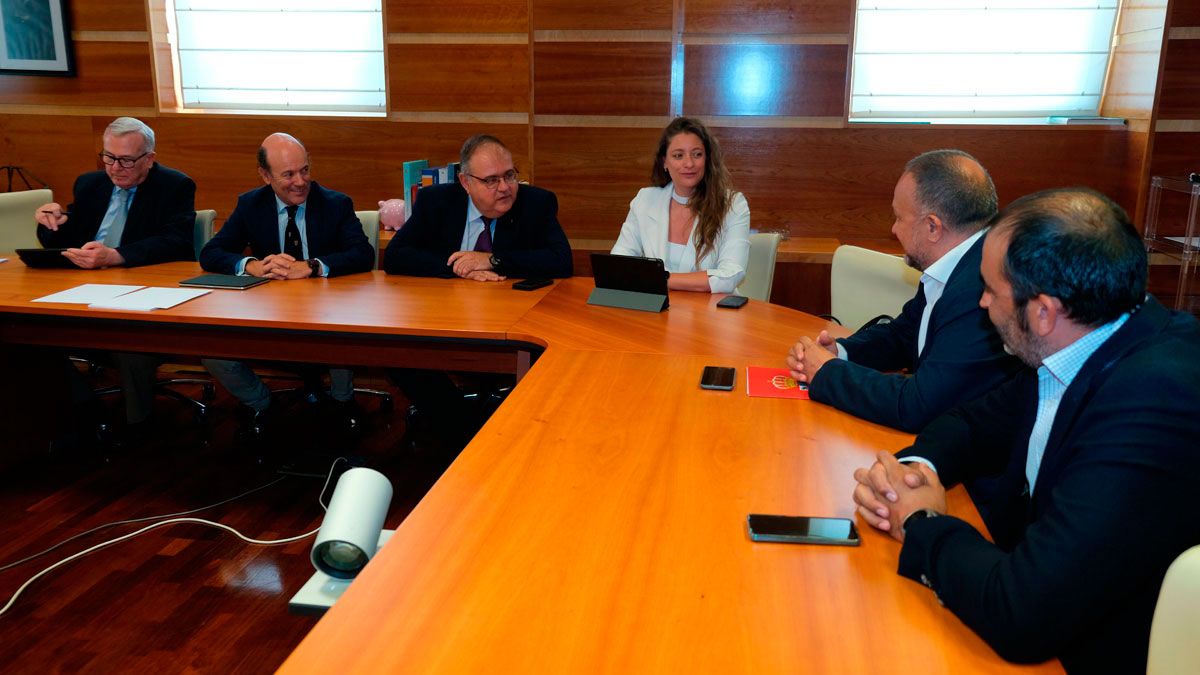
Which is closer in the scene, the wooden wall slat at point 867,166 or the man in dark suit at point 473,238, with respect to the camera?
the man in dark suit at point 473,238

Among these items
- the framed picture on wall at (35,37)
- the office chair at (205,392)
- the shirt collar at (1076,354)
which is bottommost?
the office chair at (205,392)

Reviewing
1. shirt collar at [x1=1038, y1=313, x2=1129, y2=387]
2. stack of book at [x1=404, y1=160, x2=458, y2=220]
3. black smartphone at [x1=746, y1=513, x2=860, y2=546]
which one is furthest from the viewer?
stack of book at [x1=404, y1=160, x2=458, y2=220]

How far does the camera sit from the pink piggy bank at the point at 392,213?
184 inches

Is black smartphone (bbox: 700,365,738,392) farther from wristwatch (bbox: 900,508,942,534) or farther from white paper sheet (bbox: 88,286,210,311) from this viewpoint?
white paper sheet (bbox: 88,286,210,311)

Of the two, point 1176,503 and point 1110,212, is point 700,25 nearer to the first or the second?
point 1110,212

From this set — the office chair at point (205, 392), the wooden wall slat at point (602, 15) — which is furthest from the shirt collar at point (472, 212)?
the wooden wall slat at point (602, 15)

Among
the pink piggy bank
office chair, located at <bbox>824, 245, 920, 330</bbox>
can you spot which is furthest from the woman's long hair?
the pink piggy bank

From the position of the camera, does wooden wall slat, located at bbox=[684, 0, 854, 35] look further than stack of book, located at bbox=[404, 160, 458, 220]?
No

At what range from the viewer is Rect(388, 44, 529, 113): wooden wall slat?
475 centimetres

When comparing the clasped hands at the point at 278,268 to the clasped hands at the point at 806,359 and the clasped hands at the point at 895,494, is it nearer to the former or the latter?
the clasped hands at the point at 806,359

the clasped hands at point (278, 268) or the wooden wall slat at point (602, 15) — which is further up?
the wooden wall slat at point (602, 15)

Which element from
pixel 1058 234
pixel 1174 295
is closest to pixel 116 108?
pixel 1058 234

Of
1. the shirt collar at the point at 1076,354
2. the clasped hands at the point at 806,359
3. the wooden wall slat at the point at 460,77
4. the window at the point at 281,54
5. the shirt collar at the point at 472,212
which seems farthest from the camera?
the window at the point at 281,54

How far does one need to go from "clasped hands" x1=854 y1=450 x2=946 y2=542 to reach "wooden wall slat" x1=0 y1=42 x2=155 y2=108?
15.9 ft
